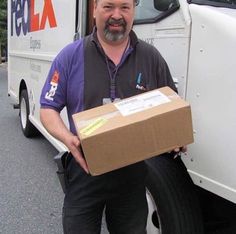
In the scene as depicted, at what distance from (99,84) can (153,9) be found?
3.78 feet

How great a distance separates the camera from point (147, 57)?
2580mm

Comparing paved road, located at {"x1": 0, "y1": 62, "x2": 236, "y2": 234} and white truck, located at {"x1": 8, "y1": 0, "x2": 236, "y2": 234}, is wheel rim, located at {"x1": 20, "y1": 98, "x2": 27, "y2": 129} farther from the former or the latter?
white truck, located at {"x1": 8, "y1": 0, "x2": 236, "y2": 234}

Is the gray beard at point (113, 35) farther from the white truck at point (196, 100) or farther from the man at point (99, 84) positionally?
the white truck at point (196, 100)

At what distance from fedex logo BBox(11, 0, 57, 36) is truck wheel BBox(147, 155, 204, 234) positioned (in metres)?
2.51

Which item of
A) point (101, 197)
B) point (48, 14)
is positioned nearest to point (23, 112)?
point (48, 14)

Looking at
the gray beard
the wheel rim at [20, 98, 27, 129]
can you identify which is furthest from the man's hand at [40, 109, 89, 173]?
the wheel rim at [20, 98, 27, 129]

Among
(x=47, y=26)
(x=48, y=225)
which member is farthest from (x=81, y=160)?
(x=47, y=26)

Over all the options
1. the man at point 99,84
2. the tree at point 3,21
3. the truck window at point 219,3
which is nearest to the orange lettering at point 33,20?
the truck window at point 219,3

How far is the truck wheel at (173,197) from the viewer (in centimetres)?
312

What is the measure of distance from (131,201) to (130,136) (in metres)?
0.59

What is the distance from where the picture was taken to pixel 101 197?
2.57 m

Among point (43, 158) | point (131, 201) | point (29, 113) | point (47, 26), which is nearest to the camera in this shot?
point (131, 201)

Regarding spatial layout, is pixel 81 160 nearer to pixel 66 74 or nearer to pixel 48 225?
pixel 66 74

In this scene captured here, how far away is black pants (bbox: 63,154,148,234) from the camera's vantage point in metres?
2.53
